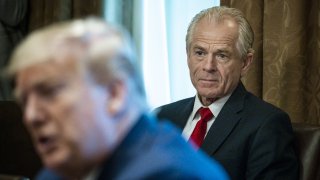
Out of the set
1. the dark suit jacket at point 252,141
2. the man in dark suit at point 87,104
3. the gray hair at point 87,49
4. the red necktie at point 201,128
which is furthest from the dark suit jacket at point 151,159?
the red necktie at point 201,128

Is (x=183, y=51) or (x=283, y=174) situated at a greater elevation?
(x=183, y=51)

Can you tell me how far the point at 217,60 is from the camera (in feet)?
6.89

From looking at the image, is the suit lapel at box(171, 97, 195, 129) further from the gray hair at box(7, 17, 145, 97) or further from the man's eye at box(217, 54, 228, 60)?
the gray hair at box(7, 17, 145, 97)

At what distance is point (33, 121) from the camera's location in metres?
0.83

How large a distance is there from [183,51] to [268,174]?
1097 mm

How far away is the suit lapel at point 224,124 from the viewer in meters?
1.96

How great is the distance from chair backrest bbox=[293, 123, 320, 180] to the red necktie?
36 cm

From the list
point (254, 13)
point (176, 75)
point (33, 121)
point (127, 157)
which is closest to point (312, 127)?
point (254, 13)

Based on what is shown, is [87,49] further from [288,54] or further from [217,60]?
[288,54]

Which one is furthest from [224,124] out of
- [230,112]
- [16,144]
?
[16,144]

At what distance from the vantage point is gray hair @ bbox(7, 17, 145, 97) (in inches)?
32.7

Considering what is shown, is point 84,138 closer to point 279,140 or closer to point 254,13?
point 279,140

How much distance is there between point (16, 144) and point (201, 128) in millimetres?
881

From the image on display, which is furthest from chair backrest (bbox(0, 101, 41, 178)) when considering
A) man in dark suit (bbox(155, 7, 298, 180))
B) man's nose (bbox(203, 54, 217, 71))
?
man's nose (bbox(203, 54, 217, 71))
